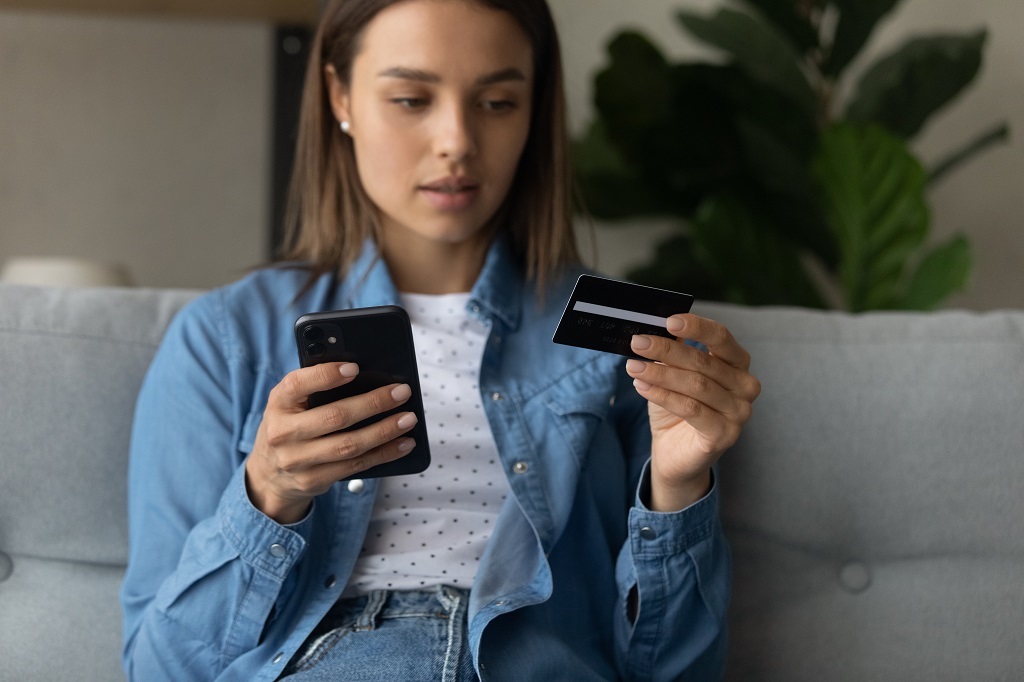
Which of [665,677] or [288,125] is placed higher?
[288,125]

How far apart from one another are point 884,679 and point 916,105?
123 cm

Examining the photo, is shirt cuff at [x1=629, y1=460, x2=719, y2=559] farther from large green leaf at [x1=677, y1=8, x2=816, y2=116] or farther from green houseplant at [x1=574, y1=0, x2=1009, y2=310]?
large green leaf at [x1=677, y1=8, x2=816, y2=116]

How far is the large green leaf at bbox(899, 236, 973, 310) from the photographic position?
1.67 metres

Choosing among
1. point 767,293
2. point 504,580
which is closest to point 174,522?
point 504,580

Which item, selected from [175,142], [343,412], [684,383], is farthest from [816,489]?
[175,142]

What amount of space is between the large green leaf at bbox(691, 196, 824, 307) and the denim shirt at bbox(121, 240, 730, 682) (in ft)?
2.51

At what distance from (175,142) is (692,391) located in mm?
1812

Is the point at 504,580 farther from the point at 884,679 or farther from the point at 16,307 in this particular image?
the point at 16,307

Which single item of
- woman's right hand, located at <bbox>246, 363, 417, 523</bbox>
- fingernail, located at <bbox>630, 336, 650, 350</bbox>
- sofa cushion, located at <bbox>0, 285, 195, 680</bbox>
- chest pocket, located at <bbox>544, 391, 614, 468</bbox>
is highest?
fingernail, located at <bbox>630, 336, 650, 350</bbox>

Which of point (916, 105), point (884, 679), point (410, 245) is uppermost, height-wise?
point (916, 105)

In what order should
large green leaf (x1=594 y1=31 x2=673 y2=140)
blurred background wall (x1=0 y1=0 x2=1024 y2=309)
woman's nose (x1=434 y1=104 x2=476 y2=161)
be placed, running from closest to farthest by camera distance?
woman's nose (x1=434 y1=104 x2=476 y2=161)
large green leaf (x1=594 y1=31 x2=673 y2=140)
blurred background wall (x1=0 y1=0 x2=1024 y2=309)

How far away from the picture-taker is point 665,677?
3.15ft

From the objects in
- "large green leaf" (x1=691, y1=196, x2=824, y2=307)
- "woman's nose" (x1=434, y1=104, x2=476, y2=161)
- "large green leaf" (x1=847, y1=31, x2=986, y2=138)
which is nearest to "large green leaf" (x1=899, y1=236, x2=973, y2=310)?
"large green leaf" (x1=691, y1=196, x2=824, y2=307)

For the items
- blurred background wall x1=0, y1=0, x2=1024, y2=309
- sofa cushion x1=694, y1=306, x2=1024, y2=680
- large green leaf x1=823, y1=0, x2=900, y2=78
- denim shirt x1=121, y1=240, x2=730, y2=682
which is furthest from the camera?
blurred background wall x1=0, y1=0, x2=1024, y2=309
